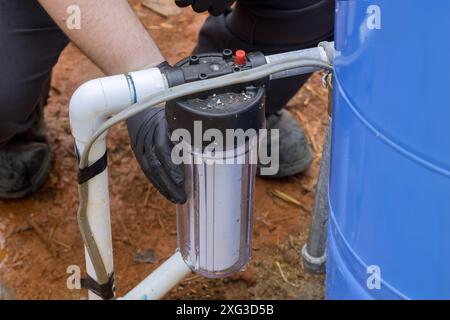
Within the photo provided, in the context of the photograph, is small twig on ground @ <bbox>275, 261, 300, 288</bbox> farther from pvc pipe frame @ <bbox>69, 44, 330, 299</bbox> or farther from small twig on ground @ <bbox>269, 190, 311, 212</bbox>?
pvc pipe frame @ <bbox>69, 44, 330, 299</bbox>

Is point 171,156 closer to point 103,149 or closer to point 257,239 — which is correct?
point 103,149

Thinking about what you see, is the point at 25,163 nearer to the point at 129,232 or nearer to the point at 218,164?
the point at 129,232

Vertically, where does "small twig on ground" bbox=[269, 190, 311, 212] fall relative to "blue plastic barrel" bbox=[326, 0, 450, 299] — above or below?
below

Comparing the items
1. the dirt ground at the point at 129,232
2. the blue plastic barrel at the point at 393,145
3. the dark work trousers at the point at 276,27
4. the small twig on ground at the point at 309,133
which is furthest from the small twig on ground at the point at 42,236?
the blue plastic barrel at the point at 393,145

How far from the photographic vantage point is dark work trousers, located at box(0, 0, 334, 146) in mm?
1323

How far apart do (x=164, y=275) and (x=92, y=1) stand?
0.52 m

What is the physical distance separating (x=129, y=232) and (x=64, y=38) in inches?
19.2

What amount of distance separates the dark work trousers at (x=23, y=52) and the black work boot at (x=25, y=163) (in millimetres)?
255

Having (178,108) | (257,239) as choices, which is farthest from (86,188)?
(257,239)

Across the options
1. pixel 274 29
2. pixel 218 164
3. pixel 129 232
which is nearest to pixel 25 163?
pixel 129 232

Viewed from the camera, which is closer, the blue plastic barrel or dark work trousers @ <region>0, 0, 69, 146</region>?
the blue plastic barrel

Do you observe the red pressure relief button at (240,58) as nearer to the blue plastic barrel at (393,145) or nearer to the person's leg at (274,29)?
the blue plastic barrel at (393,145)

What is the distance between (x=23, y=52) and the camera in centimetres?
134

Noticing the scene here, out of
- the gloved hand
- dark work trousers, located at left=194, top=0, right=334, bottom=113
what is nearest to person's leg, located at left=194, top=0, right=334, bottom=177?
dark work trousers, located at left=194, top=0, right=334, bottom=113
